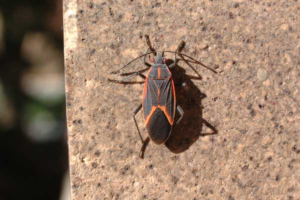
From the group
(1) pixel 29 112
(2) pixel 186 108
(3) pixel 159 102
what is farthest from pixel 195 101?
(1) pixel 29 112

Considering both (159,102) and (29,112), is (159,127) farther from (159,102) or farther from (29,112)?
(29,112)

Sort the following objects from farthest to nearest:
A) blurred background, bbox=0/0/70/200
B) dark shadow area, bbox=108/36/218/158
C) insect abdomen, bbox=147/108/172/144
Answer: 1. blurred background, bbox=0/0/70/200
2. dark shadow area, bbox=108/36/218/158
3. insect abdomen, bbox=147/108/172/144

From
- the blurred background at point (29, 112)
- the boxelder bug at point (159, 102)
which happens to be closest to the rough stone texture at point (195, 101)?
the boxelder bug at point (159, 102)

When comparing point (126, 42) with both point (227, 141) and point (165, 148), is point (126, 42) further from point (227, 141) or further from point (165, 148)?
point (227, 141)

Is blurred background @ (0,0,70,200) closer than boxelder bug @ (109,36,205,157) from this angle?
No

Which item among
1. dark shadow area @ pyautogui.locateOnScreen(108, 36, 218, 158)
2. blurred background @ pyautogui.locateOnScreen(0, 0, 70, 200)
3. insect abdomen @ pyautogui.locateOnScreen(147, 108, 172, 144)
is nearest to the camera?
insect abdomen @ pyautogui.locateOnScreen(147, 108, 172, 144)

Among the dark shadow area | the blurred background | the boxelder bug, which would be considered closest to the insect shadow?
the dark shadow area

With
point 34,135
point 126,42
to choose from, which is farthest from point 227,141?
point 34,135

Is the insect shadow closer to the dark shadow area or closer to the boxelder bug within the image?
the dark shadow area
